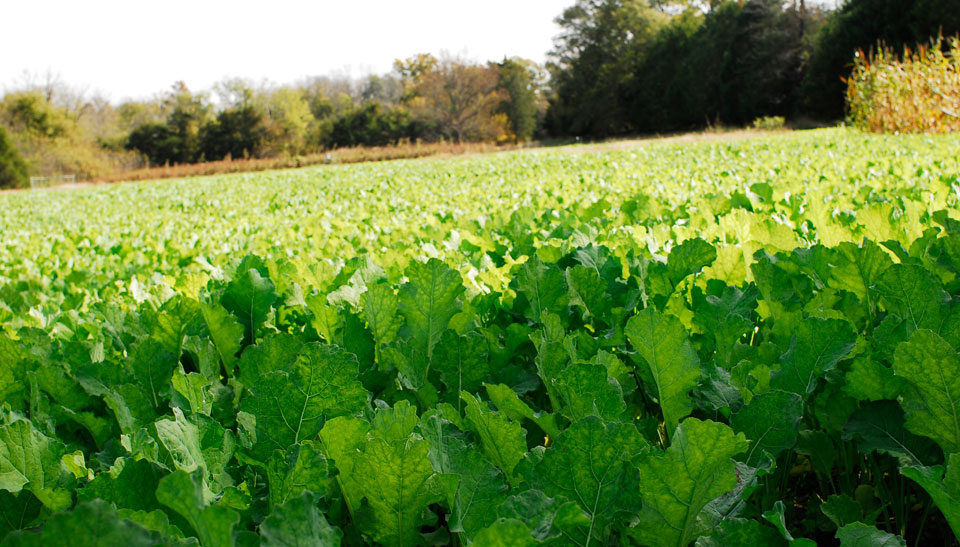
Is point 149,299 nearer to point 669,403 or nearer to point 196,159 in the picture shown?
point 669,403

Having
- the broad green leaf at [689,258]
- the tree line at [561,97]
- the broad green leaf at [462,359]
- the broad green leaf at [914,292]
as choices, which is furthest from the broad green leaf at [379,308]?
→ the tree line at [561,97]

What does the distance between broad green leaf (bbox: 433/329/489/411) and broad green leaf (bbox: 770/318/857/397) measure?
629 millimetres

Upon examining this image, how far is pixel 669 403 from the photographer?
127cm

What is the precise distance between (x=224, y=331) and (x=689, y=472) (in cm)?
138

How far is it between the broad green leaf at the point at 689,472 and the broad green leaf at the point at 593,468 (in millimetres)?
36

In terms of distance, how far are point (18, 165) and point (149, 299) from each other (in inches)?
1926

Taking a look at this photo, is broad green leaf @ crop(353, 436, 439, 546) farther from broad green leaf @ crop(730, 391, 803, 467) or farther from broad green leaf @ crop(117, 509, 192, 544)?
broad green leaf @ crop(730, 391, 803, 467)

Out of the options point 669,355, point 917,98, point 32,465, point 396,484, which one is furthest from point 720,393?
point 917,98

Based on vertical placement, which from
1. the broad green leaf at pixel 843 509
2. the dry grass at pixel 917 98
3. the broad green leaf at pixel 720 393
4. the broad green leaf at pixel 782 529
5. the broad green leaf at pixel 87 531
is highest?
the dry grass at pixel 917 98

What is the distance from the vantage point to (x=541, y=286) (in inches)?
70.6

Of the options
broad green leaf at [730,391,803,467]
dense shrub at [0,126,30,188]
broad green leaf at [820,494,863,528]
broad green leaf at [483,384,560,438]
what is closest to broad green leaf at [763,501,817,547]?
broad green leaf at [730,391,803,467]

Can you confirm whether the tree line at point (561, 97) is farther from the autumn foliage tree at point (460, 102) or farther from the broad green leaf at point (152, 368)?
the broad green leaf at point (152, 368)

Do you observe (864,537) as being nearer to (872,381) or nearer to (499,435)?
(872,381)

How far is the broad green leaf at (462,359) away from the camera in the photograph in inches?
56.9
